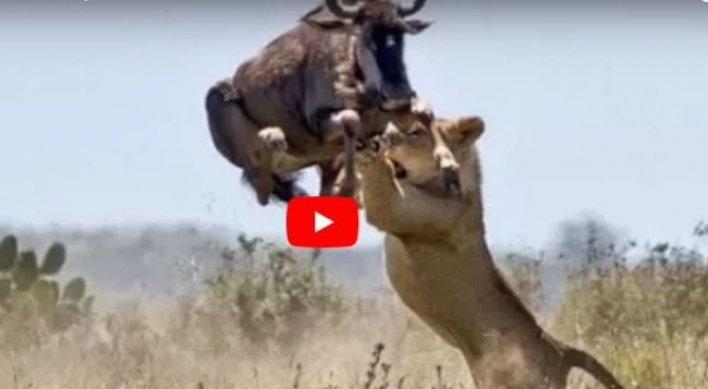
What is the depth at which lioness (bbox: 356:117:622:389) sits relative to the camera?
54.4 feet

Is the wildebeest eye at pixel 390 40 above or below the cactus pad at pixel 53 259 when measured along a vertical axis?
above

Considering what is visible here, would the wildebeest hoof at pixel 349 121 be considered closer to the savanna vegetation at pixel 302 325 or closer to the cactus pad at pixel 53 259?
the savanna vegetation at pixel 302 325

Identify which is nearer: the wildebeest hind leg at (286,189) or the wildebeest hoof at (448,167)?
the wildebeest hoof at (448,167)

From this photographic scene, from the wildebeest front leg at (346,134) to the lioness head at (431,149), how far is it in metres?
0.31

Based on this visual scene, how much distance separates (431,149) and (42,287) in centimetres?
844

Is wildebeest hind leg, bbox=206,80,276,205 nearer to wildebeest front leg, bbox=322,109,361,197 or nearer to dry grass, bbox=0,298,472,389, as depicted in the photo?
wildebeest front leg, bbox=322,109,361,197

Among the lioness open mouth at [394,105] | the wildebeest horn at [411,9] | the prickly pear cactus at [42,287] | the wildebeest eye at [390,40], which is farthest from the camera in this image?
the prickly pear cactus at [42,287]

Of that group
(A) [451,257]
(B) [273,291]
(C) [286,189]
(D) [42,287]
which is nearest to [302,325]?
(B) [273,291]

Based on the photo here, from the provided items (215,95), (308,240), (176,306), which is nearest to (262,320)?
(176,306)

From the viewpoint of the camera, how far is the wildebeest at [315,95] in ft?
62.0

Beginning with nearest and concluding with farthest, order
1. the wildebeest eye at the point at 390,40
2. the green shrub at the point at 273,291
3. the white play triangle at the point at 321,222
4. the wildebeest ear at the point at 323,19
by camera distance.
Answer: the white play triangle at the point at 321,222, the wildebeest eye at the point at 390,40, the wildebeest ear at the point at 323,19, the green shrub at the point at 273,291

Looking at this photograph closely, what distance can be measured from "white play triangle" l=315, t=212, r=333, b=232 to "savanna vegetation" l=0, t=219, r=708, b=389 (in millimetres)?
1055

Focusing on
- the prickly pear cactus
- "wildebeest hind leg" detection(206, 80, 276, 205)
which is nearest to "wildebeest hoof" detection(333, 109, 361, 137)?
"wildebeest hind leg" detection(206, 80, 276, 205)

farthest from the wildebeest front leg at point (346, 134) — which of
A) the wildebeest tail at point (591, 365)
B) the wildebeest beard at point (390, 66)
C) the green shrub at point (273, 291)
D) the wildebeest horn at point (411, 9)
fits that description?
the green shrub at point (273, 291)
